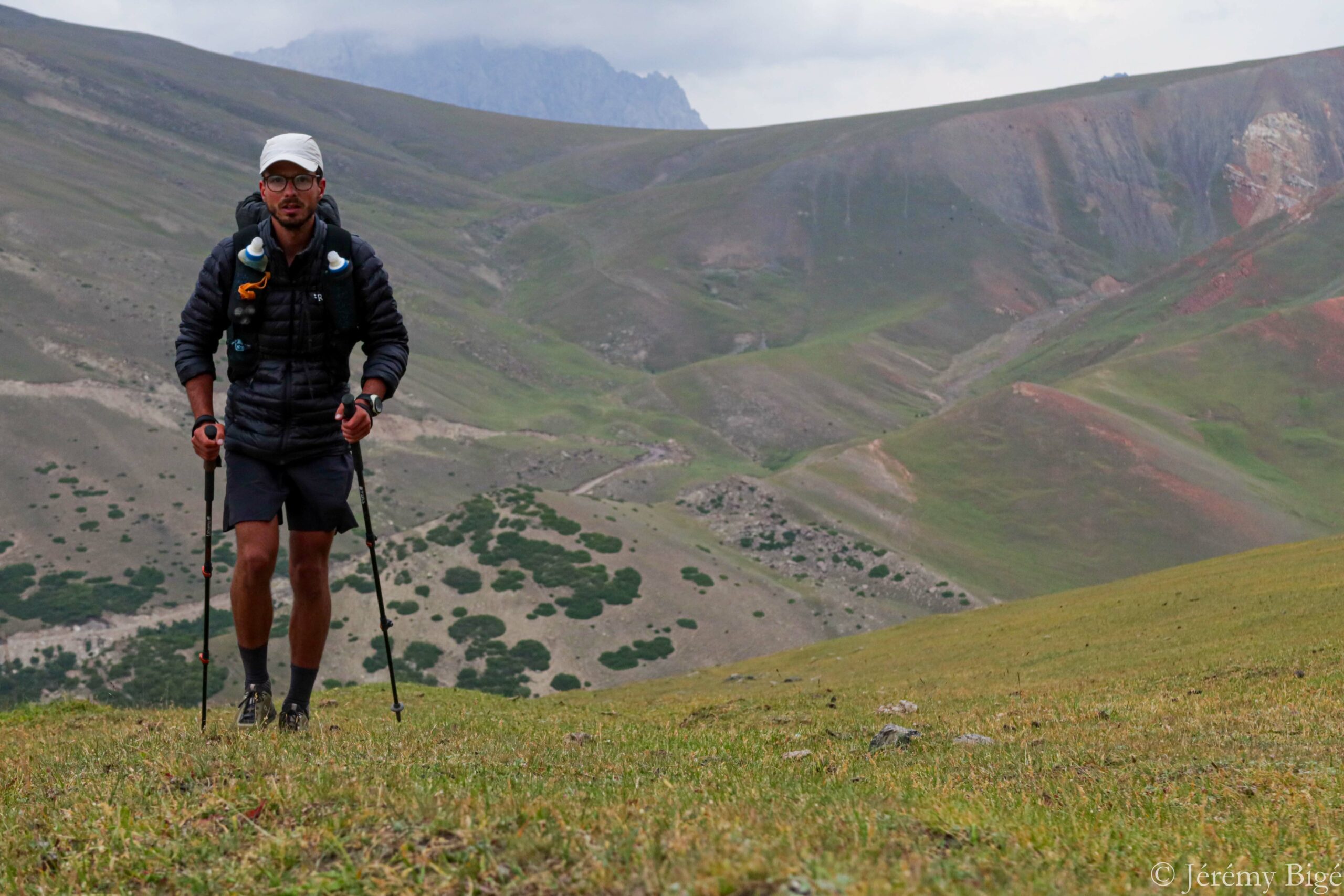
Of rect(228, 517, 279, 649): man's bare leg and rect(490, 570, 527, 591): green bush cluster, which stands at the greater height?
rect(228, 517, 279, 649): man's bare leg

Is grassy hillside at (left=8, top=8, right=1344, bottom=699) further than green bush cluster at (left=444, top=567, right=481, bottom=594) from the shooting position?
Yes

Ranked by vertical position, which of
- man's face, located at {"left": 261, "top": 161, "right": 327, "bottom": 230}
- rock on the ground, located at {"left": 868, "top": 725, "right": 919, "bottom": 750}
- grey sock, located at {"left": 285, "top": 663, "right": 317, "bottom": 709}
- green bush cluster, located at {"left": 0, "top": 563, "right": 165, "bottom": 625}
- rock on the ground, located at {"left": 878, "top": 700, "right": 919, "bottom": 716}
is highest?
man's face, located at {"left": 261, "top": 161, "right": 327, "bottom": 230}

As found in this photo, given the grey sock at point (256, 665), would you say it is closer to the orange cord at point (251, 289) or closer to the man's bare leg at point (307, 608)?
the man's bare leg at point (307, 608)

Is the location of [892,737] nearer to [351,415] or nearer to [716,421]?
[351,415]

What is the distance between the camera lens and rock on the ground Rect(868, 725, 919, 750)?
1048cm

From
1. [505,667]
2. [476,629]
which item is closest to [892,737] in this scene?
[505,667]

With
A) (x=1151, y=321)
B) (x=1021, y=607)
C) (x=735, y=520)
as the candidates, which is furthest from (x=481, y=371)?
(x=1021, y=607)

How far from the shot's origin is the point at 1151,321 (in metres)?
143

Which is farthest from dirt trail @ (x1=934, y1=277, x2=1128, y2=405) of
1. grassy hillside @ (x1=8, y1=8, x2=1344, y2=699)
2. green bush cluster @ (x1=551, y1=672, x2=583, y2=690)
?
green bush cluster @ (x1=551, y1=672, x2=583, y2=690)

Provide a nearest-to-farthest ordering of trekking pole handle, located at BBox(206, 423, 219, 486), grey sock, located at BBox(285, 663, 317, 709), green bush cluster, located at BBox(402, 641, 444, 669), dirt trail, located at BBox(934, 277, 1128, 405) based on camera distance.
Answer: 1. trekking pole handle, located at BBox(206, 423, 219, 486)
2. grey sock, located at BBox(285, 663, 317, 709)
3. green bush cluster, located at BBox(402, 641, 444, 669)
4. dirt trail, located at BBox(934, 277, 1128, 405)

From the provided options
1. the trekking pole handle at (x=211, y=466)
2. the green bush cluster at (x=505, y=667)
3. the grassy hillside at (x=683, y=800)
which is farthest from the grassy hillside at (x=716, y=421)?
the trekking pole handle at (x=211, y=466)

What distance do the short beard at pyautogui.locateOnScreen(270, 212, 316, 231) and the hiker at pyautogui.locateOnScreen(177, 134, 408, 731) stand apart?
11mm

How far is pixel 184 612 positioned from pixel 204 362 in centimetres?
7381

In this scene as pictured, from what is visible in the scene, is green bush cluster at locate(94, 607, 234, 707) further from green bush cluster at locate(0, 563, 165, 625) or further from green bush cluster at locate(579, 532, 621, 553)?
green bush cluster at locate(579, 532, 621, 553)
